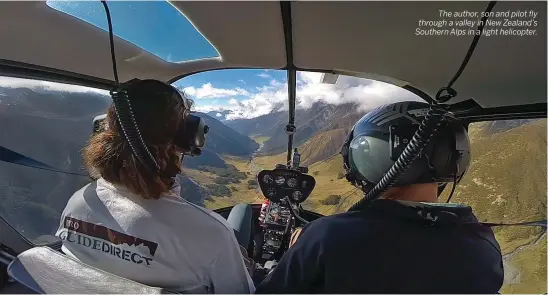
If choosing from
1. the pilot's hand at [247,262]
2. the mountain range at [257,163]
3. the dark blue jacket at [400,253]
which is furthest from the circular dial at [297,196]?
the dark blue jacket at [400,253]

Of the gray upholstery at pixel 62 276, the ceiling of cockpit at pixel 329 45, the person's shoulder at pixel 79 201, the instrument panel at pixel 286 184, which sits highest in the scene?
the ceiling of cockpit at pixel 329 45

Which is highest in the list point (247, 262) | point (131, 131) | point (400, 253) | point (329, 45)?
point (329, 45)

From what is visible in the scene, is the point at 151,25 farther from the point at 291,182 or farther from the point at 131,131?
the point at 291,182

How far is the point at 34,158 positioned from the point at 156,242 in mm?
1243

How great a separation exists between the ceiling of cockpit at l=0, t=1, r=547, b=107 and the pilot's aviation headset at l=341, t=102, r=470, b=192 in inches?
16.7

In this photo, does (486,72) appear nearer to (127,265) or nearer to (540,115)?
(540,115)

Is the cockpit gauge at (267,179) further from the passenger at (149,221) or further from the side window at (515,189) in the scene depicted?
the passenger at (149,221)

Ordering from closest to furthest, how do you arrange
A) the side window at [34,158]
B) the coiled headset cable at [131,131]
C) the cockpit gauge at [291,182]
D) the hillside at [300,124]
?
the coiled headset cable at [131,131] → the side window at [34,158] → the cockpit gauge at [291,182] → the hillside at [300,124]

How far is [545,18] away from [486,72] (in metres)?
0.60

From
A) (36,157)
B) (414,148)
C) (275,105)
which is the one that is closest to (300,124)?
(275,105)

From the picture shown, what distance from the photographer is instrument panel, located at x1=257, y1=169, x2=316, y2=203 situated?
261 centimetres

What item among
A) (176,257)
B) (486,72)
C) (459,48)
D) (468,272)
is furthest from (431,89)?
(176,257)

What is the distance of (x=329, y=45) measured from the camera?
80.1 inches

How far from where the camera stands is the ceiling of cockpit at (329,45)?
5.25 feet
